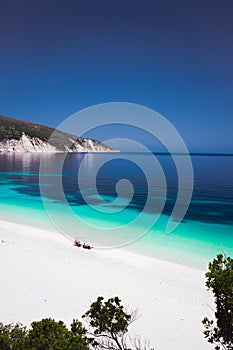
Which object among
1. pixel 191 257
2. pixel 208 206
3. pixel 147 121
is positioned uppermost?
pixel 147 121

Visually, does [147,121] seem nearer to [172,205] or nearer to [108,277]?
[108,277]

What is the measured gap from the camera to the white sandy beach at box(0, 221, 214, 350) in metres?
8.30

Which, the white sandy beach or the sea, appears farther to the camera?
the sea

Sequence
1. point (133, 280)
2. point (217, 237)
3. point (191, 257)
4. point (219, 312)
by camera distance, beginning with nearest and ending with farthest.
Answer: point (219, 312)
point (133, 280)
point (191, 257)
point (217, 237)

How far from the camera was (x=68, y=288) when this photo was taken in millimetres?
10477

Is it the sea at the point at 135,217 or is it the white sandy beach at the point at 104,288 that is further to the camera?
the sea at the point at 135,217

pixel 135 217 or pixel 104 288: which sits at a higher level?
pixel 135 217

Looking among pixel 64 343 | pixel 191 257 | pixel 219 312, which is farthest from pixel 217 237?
pixel 64 343

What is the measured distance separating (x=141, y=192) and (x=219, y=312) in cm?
3647

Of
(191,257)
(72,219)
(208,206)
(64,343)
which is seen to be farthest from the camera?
(208,206)

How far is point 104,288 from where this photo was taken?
10.7 meters

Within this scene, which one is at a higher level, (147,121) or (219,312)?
(147,121)

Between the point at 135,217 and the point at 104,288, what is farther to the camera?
the point at 135,217

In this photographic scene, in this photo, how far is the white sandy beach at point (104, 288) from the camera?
27.2 ft
